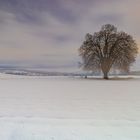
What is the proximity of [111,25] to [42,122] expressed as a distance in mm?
31305

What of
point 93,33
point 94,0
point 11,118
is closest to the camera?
point 11,118

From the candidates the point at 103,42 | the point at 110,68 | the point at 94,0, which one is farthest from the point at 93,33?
the point at 94,0

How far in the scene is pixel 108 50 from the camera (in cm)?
3447

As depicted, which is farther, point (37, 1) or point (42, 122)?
point (37, 1)

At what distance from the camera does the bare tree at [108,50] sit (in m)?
32.6

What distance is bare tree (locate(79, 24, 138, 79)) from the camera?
107ft

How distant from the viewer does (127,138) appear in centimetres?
448

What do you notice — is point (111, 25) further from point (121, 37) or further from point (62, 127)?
point (62, 127)

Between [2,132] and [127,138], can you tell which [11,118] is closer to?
[2,132]

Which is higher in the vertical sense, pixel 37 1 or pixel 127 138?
pixel 37 1

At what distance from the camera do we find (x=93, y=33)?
34750 millimetres

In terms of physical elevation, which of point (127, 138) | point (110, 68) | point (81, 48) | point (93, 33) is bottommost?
point (127, 138)

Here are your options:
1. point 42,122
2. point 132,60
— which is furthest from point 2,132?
point 132,60

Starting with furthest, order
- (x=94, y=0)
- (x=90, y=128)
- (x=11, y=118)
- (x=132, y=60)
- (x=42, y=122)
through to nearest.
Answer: (x=132, y=60) < (x=94, y=0) < (x=11, y=118) < (x=42, y=122) < (x=90, y=128)
